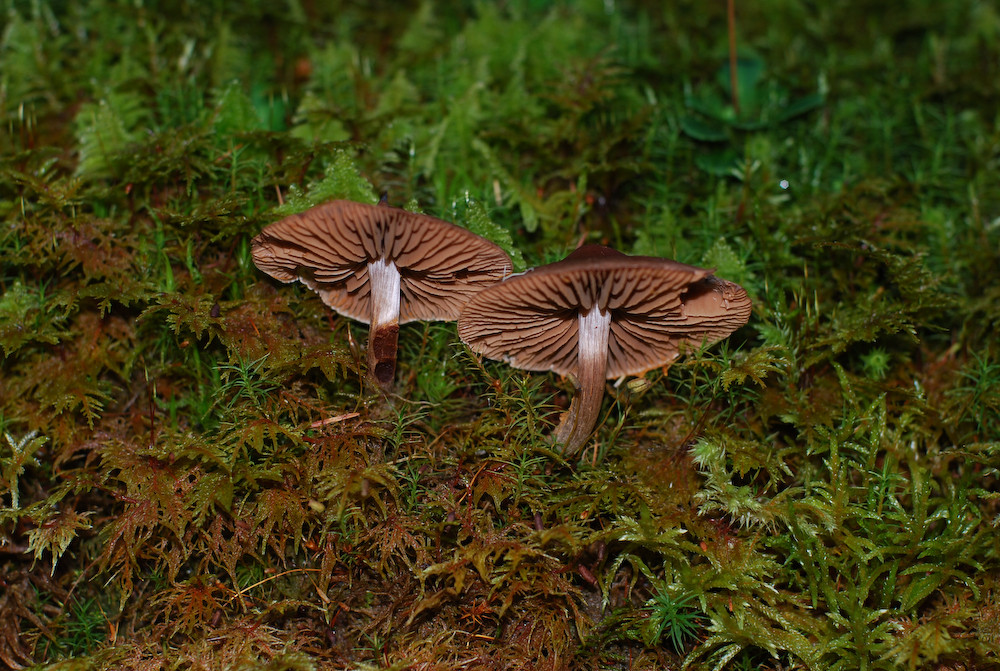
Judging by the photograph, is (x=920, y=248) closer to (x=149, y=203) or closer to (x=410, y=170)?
(x=410, y=170)

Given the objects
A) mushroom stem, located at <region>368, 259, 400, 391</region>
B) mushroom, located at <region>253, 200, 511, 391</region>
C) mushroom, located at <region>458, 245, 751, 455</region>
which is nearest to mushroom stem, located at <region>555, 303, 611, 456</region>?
mushroom, located at <region>458, 245, 751, 455</region>

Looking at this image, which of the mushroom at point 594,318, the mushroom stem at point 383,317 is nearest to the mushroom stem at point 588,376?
the mushroom at point 594,318

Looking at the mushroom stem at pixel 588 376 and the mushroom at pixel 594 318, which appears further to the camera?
the mushroom stem at pixel 588 376

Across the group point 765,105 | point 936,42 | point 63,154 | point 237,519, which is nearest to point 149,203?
point 63,154

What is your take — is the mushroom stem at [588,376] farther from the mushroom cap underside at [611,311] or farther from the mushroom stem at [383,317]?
the mushroom stem at [383,317]

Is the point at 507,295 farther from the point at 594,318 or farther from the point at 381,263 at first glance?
the point at 381,263

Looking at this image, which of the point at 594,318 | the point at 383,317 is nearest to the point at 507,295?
the point at 594,318

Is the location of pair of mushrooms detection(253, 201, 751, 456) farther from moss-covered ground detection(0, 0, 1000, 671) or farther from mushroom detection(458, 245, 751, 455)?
moss-covered ground detection(0, 0, 1000, 671)
